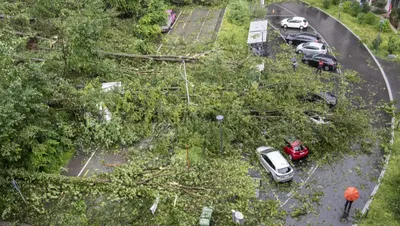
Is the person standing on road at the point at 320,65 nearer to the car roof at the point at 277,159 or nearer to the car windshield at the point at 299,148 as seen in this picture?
the car windshield at the point at 299,148

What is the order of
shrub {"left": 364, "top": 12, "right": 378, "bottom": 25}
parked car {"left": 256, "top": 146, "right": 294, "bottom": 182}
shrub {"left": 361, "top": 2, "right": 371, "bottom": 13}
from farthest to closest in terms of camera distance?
1. shrub {"left": 361, "top": 2, "right": 371, "bottom": 13}
2. shrub {"left": 364, "top": 12, "right": 378, "bottom": 25}
3. parked car {"left": 256, "top": 146, "right": 294, "bottom": 182}

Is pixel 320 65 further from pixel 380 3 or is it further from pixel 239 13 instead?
pixel 380 3

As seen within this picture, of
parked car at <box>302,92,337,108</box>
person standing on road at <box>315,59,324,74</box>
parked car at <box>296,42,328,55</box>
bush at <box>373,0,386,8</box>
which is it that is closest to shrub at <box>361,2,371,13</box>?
bush at <box>373,0,386,8</box>

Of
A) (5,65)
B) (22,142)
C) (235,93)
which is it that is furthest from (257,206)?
(5,65)

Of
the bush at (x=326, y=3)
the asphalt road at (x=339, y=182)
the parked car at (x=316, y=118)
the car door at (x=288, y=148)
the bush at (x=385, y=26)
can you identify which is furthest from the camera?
the bush at (x=326, y=3)

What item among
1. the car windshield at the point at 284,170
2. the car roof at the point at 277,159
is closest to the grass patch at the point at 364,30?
the car roof at the point at 277,159

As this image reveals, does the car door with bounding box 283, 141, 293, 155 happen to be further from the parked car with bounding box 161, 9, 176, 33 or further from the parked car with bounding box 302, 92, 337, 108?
the parked car with bounding box 161, 9, 176, 33

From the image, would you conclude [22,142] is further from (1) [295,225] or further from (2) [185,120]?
(1) [295,225]
